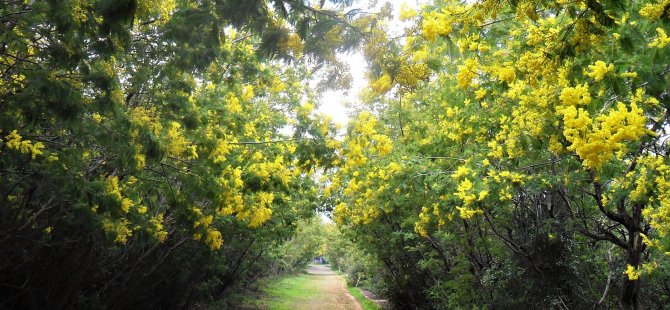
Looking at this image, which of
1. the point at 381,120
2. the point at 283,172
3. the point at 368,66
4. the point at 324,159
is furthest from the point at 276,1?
the point at 381,120

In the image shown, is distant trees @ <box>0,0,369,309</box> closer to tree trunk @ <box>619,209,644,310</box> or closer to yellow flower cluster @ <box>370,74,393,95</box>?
yellow flower cluster @ <box>370,74,393,95</box>

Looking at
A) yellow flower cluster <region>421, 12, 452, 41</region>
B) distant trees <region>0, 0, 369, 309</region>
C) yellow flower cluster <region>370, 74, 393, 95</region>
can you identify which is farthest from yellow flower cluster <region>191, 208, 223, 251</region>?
yellow flower cluster <region>421, 12, 452, 41</region>

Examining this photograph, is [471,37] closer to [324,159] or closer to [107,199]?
[324,159]

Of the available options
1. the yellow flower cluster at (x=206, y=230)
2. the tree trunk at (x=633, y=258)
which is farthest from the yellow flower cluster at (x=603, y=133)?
the yellow flower cluster at (x=206, y=230)

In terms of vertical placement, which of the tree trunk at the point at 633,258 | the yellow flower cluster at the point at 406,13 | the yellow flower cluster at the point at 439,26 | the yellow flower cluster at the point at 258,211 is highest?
the yellow flower cluster at the point at 406,13

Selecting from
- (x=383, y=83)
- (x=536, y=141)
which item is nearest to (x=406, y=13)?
(x=383, y=83)

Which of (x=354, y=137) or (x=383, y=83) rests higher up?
(x=354, y=137)

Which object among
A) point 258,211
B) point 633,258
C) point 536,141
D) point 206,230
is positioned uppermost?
point 536,141

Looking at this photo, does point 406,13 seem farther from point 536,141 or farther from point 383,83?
Result: point 536,141

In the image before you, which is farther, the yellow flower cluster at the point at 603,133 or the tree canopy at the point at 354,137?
the tree canopy at the point at 354,137

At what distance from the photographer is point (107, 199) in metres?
5.15

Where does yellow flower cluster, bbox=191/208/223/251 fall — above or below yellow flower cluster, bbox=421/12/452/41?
below

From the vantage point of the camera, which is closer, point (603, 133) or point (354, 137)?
point (603, 133)

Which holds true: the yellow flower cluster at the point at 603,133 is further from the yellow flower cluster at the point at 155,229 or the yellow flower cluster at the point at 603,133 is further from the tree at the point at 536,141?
the yellow flower cluster at the point at 155,229
